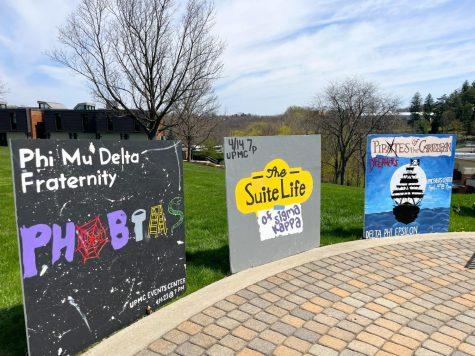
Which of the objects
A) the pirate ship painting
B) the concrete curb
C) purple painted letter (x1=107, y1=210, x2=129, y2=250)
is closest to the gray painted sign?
the concrete curb

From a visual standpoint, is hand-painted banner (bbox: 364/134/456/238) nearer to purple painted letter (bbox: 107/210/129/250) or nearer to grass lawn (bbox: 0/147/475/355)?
grass lawn (bbox: 0/147/475/355)

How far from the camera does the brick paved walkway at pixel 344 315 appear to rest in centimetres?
297

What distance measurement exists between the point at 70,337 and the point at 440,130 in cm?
8759

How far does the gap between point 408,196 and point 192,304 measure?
13.7 ft

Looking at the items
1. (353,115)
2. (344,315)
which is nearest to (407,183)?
(344,315)

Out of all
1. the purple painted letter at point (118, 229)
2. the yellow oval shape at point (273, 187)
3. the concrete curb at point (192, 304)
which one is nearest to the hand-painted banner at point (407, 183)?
the concrete curb at point (192, 304)

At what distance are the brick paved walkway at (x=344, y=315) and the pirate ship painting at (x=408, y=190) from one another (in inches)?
52.2

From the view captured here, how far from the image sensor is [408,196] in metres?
6.15

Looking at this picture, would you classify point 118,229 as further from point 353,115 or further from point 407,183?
point 353,115

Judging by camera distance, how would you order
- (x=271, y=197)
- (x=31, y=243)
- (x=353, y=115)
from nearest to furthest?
(x=31, y=243)
(x=271, y=197)
(x=353, y=115)

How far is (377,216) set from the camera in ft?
19.8

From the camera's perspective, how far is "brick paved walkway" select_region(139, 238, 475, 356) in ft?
9.75

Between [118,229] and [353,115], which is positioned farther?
[353,115]

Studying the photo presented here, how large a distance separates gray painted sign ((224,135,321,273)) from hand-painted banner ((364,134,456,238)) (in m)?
1.15
